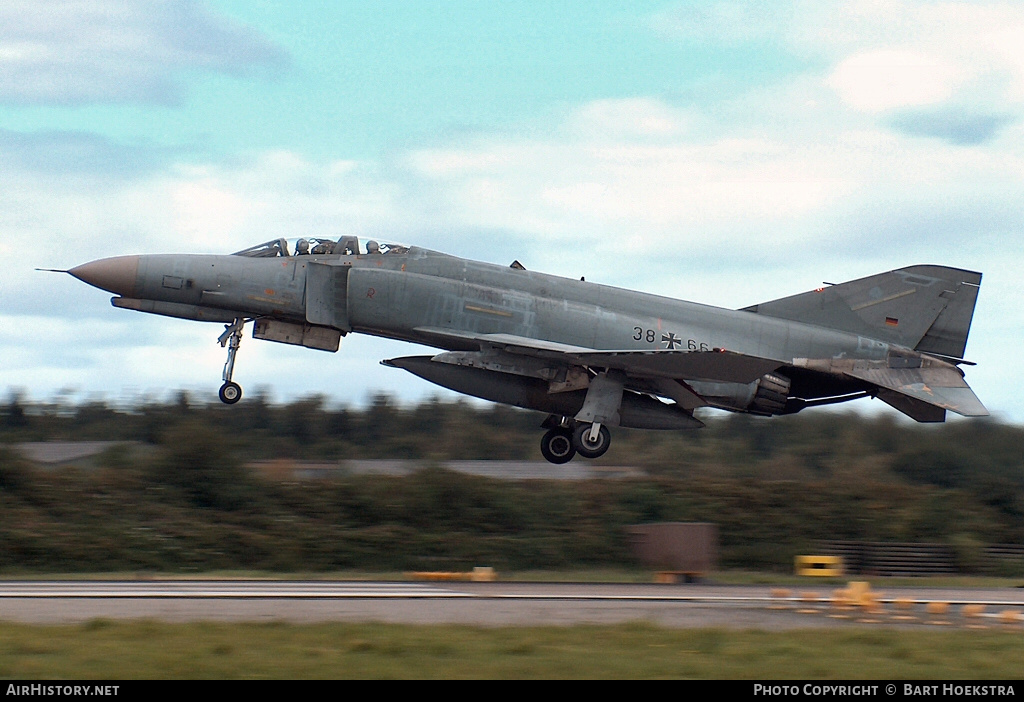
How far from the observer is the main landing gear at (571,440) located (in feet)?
66.5

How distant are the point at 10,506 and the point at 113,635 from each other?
17718 millimetres

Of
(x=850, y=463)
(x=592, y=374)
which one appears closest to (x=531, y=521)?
(x=592, y=374)

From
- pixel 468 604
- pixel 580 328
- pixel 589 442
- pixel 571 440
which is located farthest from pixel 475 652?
pixel 571 440

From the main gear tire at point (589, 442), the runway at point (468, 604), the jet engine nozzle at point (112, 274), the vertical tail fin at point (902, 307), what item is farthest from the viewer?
the vertical tail fin at point (902, 307)

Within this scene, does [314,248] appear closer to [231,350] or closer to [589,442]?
[231,350]

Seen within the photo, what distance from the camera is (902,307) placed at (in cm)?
2123

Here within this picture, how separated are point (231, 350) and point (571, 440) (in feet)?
19.9

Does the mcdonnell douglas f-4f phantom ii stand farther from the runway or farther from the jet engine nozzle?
the runway

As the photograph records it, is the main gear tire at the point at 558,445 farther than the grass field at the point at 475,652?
Yes

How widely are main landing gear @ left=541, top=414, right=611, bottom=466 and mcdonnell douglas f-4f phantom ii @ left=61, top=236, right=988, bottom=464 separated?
0.08 feet

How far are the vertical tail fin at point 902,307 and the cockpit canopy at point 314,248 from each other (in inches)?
294

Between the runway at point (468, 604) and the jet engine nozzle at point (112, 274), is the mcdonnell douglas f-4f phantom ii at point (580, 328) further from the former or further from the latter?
the runway at point (468, 604)

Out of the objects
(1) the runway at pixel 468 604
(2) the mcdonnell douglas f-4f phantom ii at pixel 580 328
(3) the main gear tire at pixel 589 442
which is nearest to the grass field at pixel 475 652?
(1) the runway at pixel 468 604

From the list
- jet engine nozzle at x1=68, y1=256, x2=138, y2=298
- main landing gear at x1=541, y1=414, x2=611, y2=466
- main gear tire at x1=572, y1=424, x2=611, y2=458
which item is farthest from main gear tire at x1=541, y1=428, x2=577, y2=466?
jet engine nozzle at x1=68, y1=256, x2=138, y2=298
